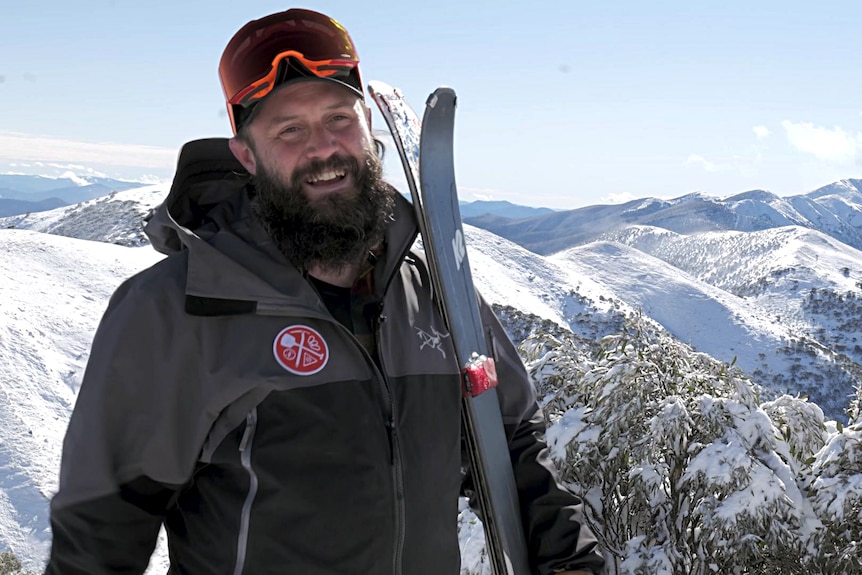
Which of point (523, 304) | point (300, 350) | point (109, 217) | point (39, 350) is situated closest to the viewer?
point (300, 350)

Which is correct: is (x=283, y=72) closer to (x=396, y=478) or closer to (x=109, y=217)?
(x=396, y=478)

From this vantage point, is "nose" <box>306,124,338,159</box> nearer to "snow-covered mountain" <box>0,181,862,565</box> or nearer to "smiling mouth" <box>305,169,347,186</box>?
"smiling mouth" <box>305,169,347,186</box>

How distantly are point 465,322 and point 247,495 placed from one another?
88cm

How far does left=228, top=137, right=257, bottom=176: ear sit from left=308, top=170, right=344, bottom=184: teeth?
0.22 metres

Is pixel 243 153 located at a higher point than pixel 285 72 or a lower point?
lower

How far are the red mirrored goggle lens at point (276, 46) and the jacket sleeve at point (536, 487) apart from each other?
959 mm

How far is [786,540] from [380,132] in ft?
19.0

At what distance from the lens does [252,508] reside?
1.80 m

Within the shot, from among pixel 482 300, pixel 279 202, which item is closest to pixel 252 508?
pixel 279 202

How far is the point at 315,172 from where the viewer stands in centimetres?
220

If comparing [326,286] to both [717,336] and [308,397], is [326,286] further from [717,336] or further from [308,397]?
[717,336]

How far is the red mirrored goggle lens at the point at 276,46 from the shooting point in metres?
2.17

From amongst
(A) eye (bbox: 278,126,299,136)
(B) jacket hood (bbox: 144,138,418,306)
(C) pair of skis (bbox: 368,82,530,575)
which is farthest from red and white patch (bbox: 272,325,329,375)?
(A) eye (bbox: 278,126,299,136)

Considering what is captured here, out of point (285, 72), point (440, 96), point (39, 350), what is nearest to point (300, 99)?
point (285, 72)
